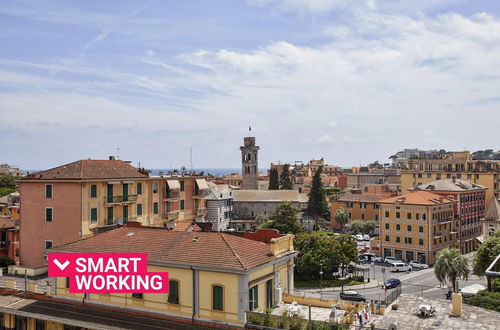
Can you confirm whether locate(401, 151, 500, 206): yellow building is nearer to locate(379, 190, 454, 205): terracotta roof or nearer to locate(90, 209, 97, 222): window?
locate(379, 190, 454, 205): terracotta roof

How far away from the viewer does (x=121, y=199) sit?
2014 inches

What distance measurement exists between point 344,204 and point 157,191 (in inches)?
2268

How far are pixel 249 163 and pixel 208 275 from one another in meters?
110

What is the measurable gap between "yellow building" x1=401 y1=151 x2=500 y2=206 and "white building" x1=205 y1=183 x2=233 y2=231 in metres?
36.4

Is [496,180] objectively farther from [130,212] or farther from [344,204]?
[130,212]

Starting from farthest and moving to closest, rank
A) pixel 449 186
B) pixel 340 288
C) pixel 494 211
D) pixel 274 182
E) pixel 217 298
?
pixel 274 182, pixel 449 186, pixel 494 211, pixel 340 288, pixel 217 298

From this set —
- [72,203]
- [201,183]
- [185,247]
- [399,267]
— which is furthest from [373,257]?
[185,247]

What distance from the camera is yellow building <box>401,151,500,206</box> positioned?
93.6m

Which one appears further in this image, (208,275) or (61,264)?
(61,264)

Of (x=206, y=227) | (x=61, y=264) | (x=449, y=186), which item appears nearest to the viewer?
(x=61, y=264)

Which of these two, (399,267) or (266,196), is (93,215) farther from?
(266,196)

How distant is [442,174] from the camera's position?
98.9 meters

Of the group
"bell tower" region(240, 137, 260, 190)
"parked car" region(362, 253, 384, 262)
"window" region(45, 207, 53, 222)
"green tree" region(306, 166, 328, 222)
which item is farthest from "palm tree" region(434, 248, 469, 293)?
"bell tower" region(240, 137, 260, 190)

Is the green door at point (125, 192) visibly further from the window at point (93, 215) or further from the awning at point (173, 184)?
the awning at point (173, 184)
